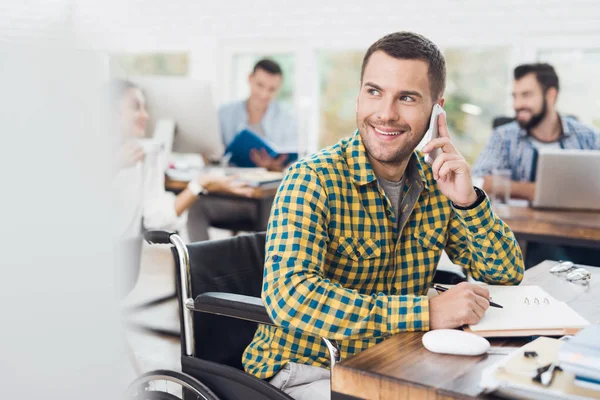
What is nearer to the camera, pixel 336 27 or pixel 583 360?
pixel 583 360

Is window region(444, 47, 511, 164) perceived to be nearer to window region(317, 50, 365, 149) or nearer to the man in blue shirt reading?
window region(317, 50, 365, 149)

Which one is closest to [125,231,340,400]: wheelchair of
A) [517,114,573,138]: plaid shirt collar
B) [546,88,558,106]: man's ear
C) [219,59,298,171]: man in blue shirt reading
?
[517,114,573,138]: plaid shirt collar

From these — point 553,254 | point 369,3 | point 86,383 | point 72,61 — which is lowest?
point 553,254

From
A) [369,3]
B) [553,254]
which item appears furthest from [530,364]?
[369,3]

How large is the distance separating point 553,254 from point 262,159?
1714mm

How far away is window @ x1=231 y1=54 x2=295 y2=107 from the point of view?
18.8ft

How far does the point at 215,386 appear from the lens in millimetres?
1388

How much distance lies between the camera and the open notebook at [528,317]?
1.15 m

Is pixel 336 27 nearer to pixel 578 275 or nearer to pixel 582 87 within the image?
pixel 582 87

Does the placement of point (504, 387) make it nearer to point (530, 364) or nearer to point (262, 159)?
point (530, 364)

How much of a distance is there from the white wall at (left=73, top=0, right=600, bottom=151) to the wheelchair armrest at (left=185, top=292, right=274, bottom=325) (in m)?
2.95

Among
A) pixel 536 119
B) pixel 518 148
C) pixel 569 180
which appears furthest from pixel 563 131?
pixel 569 180

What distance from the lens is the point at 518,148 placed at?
3.46m

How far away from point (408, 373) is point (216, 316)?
0.66 metres
